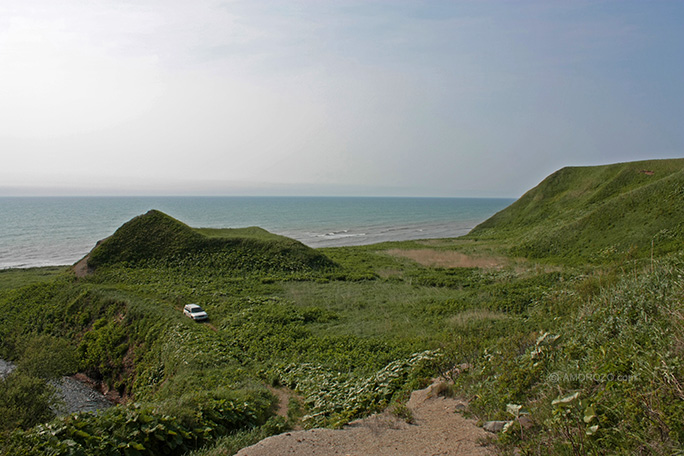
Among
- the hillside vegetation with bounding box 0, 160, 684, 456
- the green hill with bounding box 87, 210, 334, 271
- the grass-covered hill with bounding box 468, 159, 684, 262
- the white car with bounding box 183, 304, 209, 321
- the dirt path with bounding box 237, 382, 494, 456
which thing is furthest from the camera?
the green hill with bounding box 87, 210, 334, 271

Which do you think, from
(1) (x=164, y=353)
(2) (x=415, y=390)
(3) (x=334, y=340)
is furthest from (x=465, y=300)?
(1) (x=164, y=353)

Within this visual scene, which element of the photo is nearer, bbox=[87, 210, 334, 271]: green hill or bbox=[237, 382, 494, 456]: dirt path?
bbox=[237, 382, 494, 456]: dirt path

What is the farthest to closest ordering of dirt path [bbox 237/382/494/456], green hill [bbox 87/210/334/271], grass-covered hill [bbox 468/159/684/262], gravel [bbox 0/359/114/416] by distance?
green hill [bbox 87/210/334/271], grass-covered hill [bbox 468/159/684/262], gravel [bbox 0/359/114/416], dirt path [bbox 237/382/494/456]

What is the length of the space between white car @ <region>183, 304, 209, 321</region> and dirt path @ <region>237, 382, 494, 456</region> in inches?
596

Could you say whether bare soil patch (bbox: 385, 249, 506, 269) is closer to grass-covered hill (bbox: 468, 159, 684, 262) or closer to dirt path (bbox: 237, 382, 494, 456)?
grass-covered hill (bbox: 468, 159, 684, 262)

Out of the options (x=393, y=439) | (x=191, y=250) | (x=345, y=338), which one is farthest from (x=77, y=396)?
(x=191, y=250)

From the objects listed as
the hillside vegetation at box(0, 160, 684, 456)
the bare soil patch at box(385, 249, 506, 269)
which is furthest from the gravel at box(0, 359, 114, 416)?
the bare soil patch at box(385, 249, 506, 269)

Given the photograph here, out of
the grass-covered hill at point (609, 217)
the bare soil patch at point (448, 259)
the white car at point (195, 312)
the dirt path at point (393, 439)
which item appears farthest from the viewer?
the bare soil patch at point (448, 259)

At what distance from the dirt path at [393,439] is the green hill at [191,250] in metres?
25.8

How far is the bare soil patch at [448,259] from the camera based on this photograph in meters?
36.3

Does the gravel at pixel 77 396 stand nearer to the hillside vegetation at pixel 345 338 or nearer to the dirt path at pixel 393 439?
the hillside vegetation at pixel 345 338

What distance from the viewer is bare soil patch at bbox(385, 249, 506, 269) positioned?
36.3 m

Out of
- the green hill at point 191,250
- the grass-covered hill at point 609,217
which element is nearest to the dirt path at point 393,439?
the grass-covered hill at point 609,217

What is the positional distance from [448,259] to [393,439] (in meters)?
34.8
